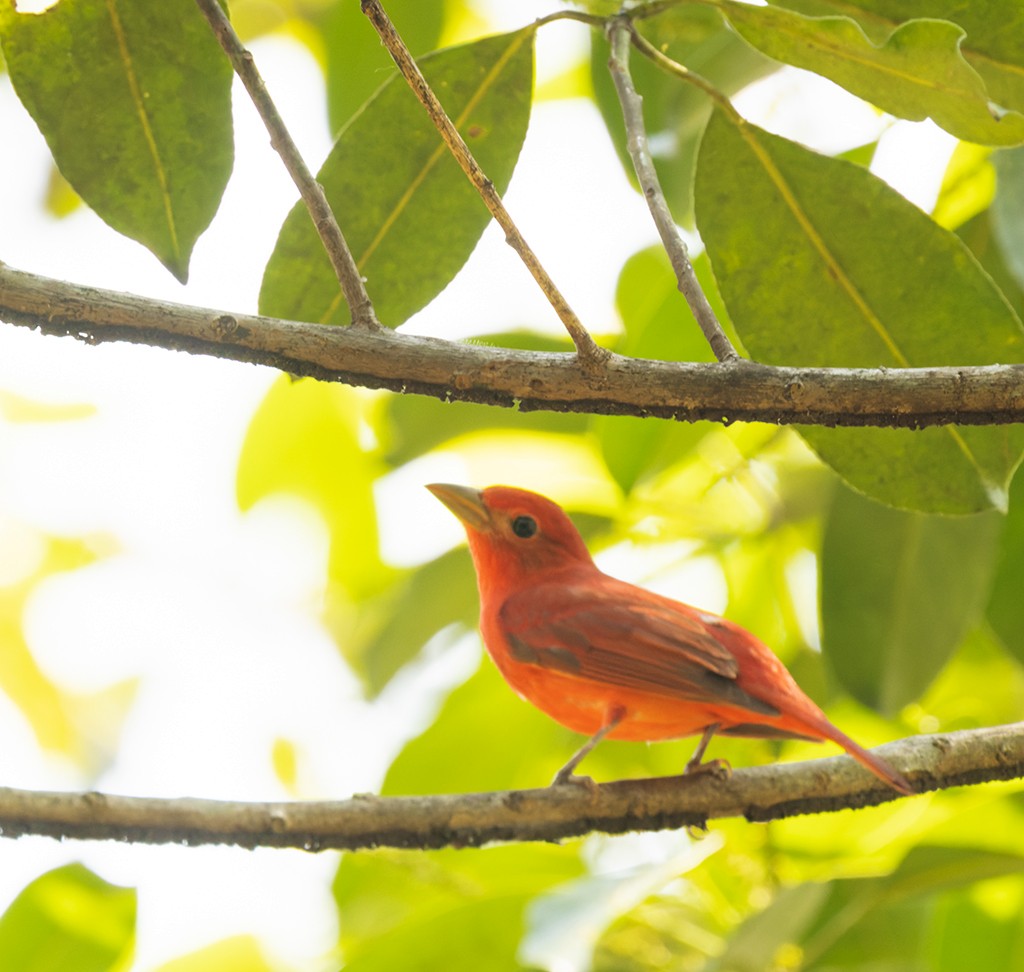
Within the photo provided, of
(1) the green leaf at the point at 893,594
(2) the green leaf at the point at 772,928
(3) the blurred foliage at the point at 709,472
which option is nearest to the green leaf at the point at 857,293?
(3) the blurred foliage at the point at 709,472

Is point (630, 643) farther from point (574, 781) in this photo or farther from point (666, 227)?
point (666, 227)

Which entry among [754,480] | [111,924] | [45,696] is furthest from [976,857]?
[45,696]

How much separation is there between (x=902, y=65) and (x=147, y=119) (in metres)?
1.22

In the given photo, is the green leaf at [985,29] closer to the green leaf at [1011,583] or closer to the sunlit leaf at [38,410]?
the green leaf at [1011,583]

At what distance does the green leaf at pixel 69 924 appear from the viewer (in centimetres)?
235

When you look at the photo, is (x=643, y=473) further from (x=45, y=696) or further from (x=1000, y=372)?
(x=45, y=696)

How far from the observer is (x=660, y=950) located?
2967 millimetres

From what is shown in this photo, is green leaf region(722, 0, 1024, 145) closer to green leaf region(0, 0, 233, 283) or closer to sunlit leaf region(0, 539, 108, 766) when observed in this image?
green leaf region(0, 0, 233, 283)

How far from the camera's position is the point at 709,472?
3.40 metres

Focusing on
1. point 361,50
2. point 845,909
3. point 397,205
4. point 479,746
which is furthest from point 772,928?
point 361,50

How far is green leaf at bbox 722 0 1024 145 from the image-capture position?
71.5 inches

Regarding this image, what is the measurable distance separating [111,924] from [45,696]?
303 centimetres

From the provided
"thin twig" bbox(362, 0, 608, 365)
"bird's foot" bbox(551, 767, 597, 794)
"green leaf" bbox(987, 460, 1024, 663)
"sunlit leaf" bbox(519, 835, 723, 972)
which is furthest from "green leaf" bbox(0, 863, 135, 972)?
"green leaf" bbox(987, 460, 1024, 663)

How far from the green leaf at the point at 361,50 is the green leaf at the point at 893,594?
1.46 metres
